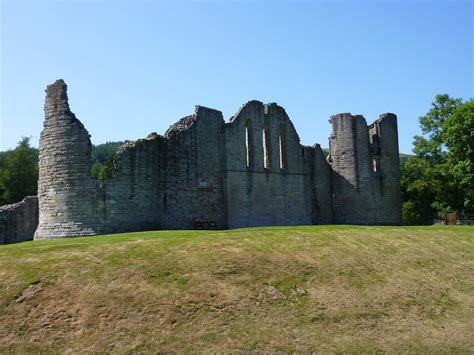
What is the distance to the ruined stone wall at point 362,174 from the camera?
31.9 m

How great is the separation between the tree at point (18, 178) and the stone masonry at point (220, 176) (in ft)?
86.9

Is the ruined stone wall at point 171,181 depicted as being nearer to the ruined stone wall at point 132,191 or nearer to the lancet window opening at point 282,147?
the ruined stone wall at point 132,191

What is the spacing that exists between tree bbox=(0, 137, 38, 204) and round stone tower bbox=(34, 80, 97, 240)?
26.6m

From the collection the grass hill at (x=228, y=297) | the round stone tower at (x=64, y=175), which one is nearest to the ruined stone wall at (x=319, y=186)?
the grass hill at (x=228, y=297)

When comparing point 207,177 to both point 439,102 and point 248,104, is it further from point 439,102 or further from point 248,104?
point 439,102

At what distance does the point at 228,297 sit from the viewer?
37.7 feet

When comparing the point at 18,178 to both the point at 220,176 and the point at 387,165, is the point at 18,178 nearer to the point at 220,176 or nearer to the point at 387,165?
the point at 220,176

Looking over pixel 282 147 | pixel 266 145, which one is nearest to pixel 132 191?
pixel 266 145

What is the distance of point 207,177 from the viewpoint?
83.8 feet

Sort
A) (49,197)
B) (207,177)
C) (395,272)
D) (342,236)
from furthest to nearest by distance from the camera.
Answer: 1. (207,177)
2. (49,197)
3. (342,236)
4. (395,272)

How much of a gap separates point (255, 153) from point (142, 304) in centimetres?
1827

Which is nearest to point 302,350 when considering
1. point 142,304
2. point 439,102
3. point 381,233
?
point 142,304

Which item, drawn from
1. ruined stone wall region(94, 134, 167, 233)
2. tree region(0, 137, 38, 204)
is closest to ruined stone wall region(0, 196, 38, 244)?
ruined stone wall region(94, 134, 167, 233)

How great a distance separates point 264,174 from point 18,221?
1392 cm
